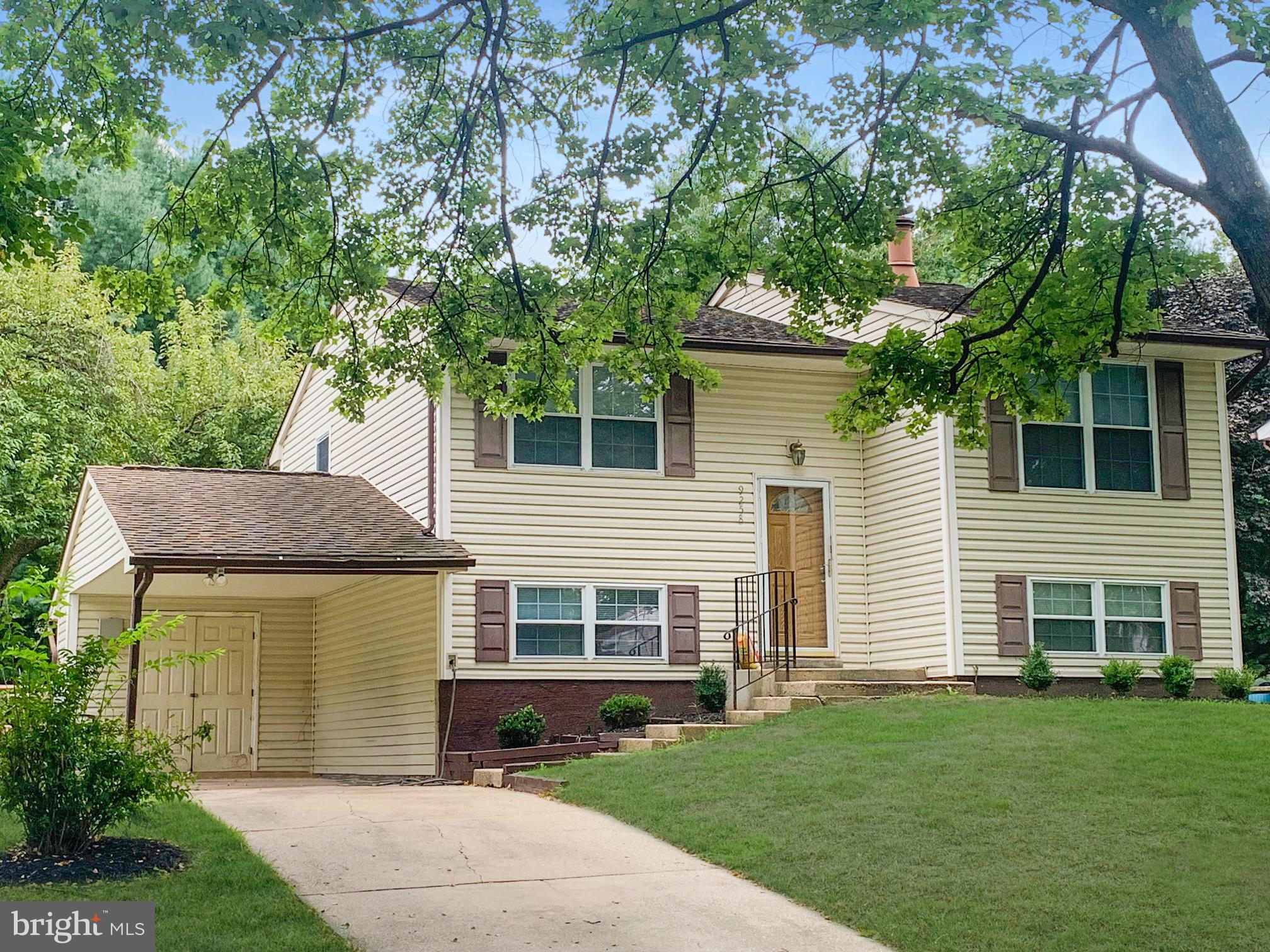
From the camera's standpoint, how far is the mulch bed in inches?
330

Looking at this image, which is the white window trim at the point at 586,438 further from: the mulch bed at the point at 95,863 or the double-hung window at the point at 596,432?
the mulch bed at the point at 95,863

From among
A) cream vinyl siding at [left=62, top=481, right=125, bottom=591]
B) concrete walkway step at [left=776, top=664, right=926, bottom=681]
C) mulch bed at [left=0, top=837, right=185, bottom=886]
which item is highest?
cream vinyl siding at [left=62, top=481, right=125, bottom=591]

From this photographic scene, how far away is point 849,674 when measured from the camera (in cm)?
1670

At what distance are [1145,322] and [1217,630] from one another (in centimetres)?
791

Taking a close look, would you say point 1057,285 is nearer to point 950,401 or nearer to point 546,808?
point 950,401

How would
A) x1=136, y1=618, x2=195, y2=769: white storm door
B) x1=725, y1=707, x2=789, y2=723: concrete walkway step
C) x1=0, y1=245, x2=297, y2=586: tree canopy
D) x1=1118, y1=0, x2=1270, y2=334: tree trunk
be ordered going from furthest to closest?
x1=0, y1=245, x2=297, y2=586: tree canopy
x1=136, y1=618, x2=195, y2=769: white storm door
x1=725, y1=707, x2=789, y2=723: concrete walkway step
x1=1118, y1=0, x2=1270, y2=334: tree trunk

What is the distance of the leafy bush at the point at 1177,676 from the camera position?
17.0 meters

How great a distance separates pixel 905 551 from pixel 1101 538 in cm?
249

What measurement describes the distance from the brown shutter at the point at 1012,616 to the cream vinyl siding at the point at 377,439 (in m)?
7.07

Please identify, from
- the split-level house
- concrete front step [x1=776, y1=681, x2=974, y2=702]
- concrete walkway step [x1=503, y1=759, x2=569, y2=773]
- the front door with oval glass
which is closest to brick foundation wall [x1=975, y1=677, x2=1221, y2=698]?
the split-level house

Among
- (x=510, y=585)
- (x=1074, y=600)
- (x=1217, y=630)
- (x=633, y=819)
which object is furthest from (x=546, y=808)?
(x=1217, y=630)

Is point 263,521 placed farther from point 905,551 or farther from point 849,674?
point 905,551

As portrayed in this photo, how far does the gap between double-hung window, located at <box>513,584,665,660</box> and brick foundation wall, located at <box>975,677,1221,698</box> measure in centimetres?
397

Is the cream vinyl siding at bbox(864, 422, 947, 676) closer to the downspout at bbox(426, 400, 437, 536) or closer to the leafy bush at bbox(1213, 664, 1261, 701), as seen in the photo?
the leafy bush at bbox(1213, 664, 1261, 701)
